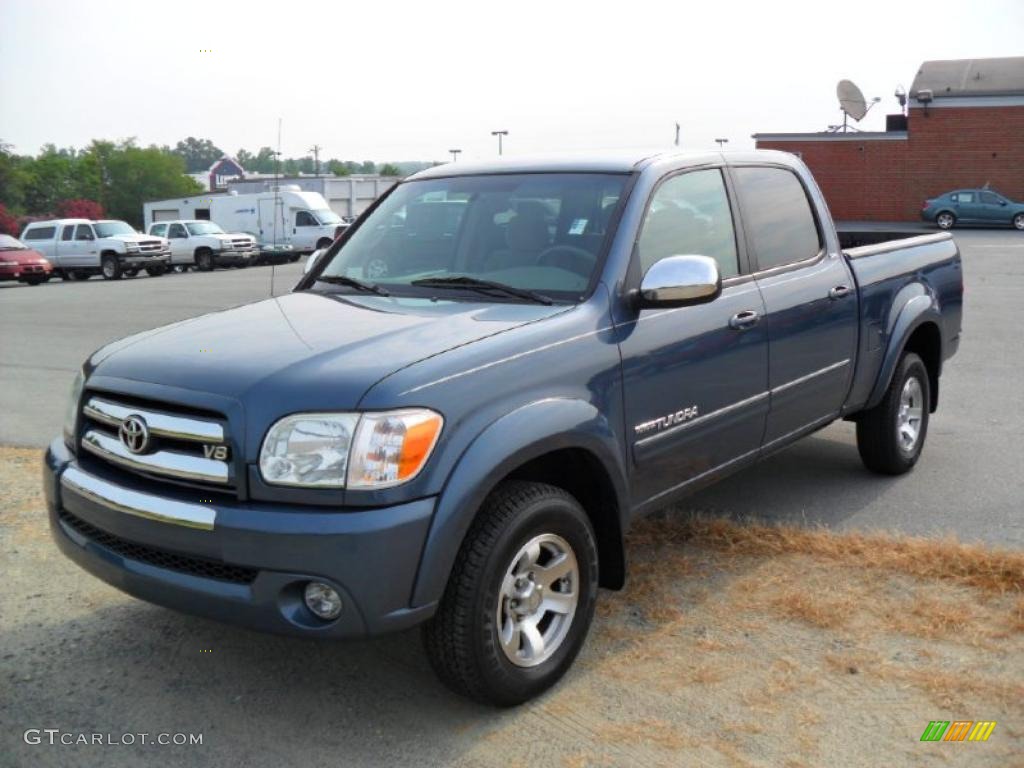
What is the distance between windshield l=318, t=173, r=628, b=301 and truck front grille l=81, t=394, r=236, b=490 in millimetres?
1256

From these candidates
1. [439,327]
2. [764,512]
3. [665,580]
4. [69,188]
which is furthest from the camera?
[69,188]

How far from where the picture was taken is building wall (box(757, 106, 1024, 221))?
42000 millimetres

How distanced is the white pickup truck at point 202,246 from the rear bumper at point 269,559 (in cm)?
3355

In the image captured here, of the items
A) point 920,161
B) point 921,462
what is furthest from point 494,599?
point 920,161

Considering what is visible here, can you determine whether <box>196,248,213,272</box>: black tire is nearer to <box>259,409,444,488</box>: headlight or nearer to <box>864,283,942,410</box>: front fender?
<box>864,283,942,410</box>: front fender

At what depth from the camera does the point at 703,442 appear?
14.5 feet

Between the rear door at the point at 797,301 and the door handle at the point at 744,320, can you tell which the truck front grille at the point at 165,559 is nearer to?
the door handle at the point at 744,320

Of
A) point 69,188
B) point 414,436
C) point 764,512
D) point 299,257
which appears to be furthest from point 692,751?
point 69,188

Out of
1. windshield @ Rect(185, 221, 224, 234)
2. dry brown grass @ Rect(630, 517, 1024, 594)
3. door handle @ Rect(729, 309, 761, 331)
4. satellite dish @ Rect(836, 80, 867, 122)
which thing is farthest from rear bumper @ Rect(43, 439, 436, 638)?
satellite dish @ Rect(836, 80, 867, 122)

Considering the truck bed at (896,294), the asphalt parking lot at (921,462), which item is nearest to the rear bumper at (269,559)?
the asphalt parking lot at (921,462)

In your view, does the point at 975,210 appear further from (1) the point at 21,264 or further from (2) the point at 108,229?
(1) the point at 21,264

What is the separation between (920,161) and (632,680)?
4347cm

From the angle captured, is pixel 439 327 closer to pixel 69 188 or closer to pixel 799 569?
pixel 799 569

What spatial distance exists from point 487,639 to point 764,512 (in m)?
2.72
